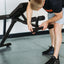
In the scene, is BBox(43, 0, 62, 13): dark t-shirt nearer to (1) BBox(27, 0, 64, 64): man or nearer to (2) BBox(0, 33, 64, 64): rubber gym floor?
(1) BBox(27, 0, 64, 64): man

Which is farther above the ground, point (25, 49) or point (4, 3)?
point (4, 3)

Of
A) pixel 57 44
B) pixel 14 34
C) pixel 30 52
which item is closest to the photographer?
pixel 57 44

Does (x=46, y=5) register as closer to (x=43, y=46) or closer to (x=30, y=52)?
(x=30, y=52)

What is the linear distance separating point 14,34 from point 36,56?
55.7 inches

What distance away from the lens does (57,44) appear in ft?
7.88

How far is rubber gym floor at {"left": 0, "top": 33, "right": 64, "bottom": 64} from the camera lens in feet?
8.71

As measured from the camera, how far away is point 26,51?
311 cm

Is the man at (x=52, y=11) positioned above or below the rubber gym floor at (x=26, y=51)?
above

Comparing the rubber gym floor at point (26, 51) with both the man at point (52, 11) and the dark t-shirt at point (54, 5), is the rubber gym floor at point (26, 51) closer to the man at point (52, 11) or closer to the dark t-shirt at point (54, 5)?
the man at point (52, 11)

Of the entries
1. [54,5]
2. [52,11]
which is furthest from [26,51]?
[54,5]

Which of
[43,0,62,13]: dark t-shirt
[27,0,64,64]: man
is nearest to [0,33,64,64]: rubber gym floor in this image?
[27,0,64,64]: man

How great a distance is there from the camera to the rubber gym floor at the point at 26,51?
2.65 metres

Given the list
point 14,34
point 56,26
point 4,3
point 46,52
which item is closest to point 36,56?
point 46,52

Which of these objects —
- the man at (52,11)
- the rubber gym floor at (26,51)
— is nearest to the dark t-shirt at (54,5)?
the man at (52,11)
